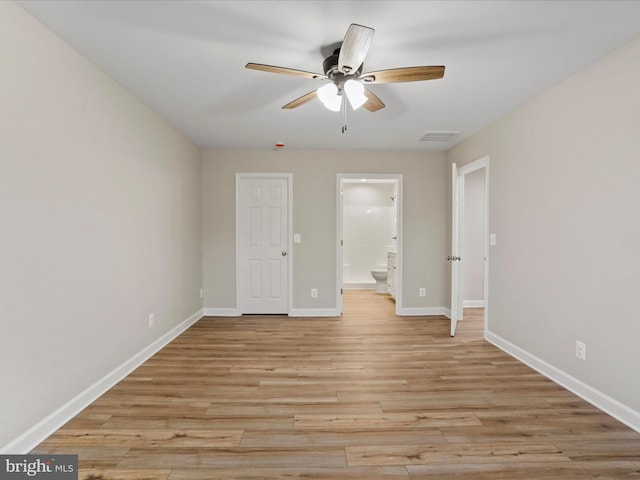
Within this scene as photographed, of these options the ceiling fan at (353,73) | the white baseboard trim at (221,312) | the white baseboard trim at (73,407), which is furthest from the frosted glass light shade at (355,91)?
the white baseboard trim at (221,312)

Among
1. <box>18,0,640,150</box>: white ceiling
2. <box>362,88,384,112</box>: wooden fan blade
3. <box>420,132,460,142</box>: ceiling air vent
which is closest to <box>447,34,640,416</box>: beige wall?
<box>18,0,640,150</box>: white ceiling

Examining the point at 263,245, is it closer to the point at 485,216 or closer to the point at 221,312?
the point at 221,312

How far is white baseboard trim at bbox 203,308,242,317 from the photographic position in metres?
4.60

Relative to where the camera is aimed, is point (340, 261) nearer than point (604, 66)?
No

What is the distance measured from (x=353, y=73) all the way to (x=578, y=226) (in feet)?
6.64

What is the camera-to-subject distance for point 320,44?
2.05m

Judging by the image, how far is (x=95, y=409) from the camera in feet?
7.04

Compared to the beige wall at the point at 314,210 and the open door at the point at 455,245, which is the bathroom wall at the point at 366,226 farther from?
the open door at the point at 455,245

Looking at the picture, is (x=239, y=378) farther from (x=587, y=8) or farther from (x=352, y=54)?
(x=587, y=8)

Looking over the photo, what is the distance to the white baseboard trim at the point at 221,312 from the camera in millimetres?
4602

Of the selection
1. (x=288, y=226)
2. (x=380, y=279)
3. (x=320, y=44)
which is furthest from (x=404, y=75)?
(x=380, y=279)

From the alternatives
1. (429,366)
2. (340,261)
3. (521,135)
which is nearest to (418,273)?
(340,261)

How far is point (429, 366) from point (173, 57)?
3.23 m

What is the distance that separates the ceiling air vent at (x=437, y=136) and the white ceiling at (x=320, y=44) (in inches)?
24.5
